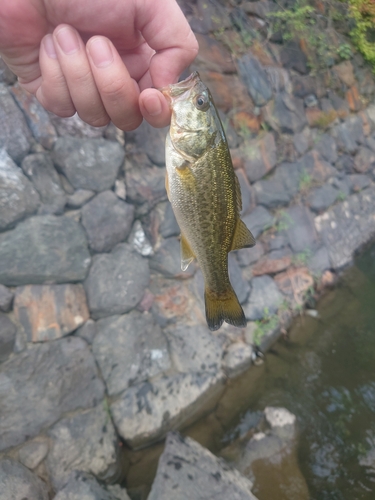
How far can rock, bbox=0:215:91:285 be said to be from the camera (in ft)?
8.63

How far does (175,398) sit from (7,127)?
8.64 feet

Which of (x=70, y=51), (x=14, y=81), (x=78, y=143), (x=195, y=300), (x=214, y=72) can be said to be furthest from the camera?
(x=214, y=72)

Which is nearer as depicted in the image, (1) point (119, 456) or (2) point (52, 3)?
(2) point (52, 3)

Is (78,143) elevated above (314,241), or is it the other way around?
(78,143)

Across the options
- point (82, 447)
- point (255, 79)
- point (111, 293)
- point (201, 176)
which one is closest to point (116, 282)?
point (111, 293)

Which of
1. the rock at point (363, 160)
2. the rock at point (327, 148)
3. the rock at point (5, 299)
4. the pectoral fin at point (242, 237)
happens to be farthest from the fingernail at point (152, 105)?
the rock at point (363, 160)

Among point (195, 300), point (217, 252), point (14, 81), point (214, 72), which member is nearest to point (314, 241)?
point (195, 300)

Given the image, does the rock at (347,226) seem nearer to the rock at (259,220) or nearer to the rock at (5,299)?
the rock at (259,220)

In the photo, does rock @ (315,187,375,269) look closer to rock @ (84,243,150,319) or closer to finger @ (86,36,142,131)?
rock @ (84,243,150,319)

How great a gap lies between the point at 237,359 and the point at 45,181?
2507mm

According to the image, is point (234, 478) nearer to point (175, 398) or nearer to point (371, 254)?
point (175, 398)

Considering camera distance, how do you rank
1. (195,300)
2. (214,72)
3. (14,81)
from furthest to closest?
(214,72) → (195,300) → (14,81)

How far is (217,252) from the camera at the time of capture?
5.34ft

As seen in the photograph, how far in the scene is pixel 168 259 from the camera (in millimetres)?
3471
